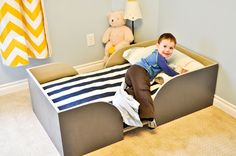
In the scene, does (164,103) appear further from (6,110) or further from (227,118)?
(6,110)

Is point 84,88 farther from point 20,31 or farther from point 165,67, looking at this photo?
point 20,31

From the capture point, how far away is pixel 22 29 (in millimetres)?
2328

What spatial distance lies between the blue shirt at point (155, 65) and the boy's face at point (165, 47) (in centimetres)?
3

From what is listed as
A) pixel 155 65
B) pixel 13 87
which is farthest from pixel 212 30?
pixel 13 87

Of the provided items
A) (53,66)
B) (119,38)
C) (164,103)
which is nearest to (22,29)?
(53,66)

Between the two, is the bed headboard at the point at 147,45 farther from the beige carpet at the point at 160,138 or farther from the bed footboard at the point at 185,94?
the beige carpet at the point at 160,138

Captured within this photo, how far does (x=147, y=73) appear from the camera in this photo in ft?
6.98

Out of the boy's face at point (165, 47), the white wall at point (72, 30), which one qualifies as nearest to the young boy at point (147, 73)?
the boy's face at point (165, 47)

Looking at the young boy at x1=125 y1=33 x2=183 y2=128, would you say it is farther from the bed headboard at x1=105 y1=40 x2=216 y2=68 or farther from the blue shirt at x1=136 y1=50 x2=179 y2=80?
the bed headboard at x1=105 y1=40 x2=216 y2=68

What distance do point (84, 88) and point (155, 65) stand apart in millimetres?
509

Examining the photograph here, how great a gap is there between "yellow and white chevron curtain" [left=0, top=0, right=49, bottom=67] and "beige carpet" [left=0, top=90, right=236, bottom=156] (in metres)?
0.45

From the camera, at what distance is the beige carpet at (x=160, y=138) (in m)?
1.87

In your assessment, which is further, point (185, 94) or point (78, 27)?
point (78, 27)

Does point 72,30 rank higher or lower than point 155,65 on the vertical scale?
higher
